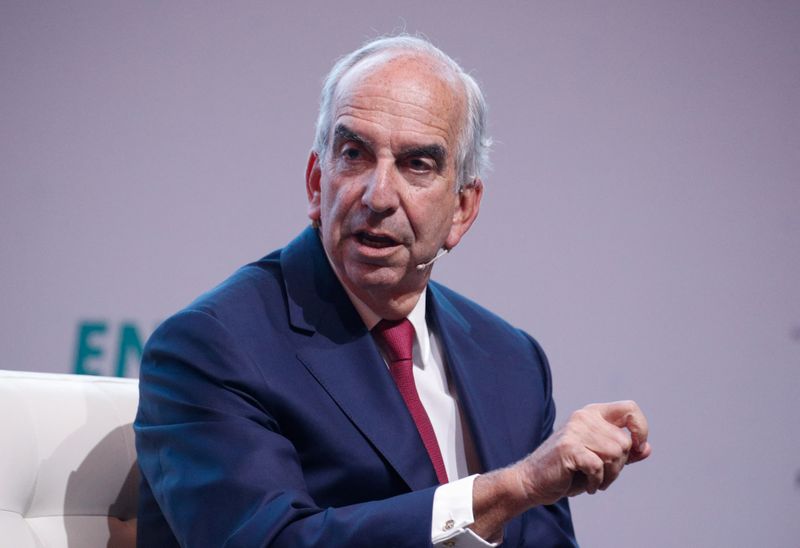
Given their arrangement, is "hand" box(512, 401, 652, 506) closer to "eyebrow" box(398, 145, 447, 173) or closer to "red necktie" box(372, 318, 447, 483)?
"red necktie" box(372, 318, 447, 483)

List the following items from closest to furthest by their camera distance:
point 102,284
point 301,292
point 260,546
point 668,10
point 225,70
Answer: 1. point 260,546
2. point 301,292
3. point 102,284
4. point 225,70
5. point 668,10

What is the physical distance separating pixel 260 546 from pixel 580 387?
1.94 m

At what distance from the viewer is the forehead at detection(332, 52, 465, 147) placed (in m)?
1.67

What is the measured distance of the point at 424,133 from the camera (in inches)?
66.3

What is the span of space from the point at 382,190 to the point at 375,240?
96 mm

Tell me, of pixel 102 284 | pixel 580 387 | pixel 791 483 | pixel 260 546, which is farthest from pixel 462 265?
pixel 260 546

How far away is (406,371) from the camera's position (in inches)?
67.4

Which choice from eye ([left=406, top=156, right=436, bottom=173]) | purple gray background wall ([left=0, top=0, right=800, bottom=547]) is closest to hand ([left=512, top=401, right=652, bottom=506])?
eye ([left=406, top=156, right=436, bottom=173])

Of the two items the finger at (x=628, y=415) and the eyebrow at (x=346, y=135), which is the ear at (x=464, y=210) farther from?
→ the finger at (x=628, y=415)

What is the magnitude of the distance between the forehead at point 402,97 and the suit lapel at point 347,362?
0.83 feet

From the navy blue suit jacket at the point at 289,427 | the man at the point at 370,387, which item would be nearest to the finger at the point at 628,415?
the man at the point at 370,387

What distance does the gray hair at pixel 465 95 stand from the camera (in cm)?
176

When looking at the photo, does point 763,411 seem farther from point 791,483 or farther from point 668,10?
point 668,10

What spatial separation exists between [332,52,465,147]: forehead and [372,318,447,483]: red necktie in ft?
1.12
